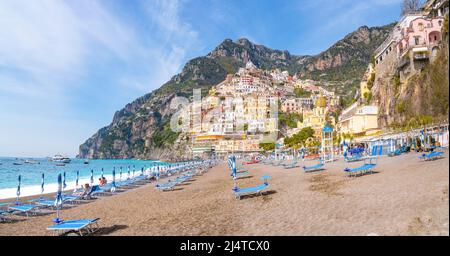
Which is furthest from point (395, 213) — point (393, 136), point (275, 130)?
point (275, 130)

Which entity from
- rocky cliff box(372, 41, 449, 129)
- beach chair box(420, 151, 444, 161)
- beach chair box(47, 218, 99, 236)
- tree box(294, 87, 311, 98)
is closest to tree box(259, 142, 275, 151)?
rocky cliff box(372, 41, 449, 129)

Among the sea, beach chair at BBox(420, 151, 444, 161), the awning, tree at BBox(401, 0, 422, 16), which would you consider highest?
tree at BBox(401, 0, 422, 16)

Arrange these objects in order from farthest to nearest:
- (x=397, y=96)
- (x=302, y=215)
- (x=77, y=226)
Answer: (x=397, y=96) < (x=77, y=226) < (x=302, y=215)

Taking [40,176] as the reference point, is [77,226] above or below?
above

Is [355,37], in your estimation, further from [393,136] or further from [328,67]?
[393,136]

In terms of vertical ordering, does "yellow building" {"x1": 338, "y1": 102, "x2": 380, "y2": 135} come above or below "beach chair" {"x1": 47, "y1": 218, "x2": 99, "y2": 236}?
above

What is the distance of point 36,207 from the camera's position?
41.2 ft

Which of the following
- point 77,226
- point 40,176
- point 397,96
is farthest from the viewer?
point 40,176

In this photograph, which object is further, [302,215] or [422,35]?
[422,35]

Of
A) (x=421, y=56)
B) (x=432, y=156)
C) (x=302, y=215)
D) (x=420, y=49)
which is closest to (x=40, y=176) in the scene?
(x=302, y=215)

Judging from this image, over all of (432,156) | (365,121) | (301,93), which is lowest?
(432,156)

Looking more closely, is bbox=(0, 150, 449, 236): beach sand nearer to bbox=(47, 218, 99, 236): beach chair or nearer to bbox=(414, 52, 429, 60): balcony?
bbox=(47, 218, 99, 236): beach chair

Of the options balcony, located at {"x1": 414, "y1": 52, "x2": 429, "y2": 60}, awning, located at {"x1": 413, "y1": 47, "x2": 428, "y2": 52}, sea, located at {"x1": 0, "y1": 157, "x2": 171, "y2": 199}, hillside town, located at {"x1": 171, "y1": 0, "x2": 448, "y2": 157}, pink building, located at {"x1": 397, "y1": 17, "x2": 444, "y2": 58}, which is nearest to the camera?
sea, located at {"x1": 0, "y1": 157, "x2": 171, "y2": 199}

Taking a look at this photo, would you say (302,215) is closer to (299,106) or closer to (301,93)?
(299,106)
